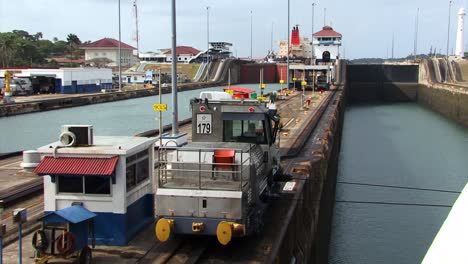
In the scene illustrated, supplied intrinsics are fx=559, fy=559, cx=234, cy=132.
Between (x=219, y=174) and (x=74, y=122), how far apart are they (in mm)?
41217

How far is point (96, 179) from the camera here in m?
9.88

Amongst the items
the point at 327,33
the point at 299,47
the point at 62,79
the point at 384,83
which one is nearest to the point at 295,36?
the point at 299,47

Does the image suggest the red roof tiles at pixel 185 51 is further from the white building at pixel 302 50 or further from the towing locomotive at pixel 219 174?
the towing locomotive at pixel 219 174

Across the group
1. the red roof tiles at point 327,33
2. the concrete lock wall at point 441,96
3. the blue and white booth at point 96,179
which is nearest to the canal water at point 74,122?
the blue and white booth at point 96,179

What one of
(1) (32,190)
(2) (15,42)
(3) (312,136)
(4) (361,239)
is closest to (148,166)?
(1) (32,190)

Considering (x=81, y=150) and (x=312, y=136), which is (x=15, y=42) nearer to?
(x=312, y=136)

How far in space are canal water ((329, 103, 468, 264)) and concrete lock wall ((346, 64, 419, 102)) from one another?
102 feet

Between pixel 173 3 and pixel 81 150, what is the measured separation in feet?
37.7

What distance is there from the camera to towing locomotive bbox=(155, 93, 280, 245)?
9.67 meters

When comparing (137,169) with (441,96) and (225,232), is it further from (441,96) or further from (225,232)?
(441,96)

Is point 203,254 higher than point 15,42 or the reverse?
the reverse

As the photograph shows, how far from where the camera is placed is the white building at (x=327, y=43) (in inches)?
3981

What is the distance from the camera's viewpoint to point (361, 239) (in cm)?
2045

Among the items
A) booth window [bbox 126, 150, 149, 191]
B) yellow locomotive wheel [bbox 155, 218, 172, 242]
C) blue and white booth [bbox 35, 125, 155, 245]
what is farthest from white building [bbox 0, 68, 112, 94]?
yellow locomotive wheel [bbox 155, 218, 172, 242]
